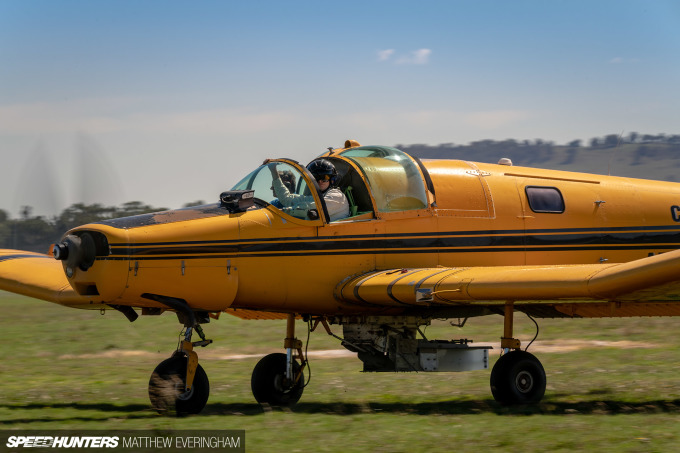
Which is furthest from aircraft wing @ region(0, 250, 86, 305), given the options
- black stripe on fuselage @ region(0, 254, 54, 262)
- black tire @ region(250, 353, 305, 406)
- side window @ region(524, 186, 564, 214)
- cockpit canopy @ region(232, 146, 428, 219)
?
side window @ region(524, 186, 564, 214)

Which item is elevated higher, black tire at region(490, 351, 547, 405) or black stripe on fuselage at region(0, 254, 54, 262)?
black stripe on fuselage at region(0, 254, 54, 262)

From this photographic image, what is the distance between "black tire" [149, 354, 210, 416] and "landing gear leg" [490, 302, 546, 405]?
151 inches

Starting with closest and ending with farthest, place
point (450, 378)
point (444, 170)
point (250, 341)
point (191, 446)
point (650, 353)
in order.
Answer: point (191, 446)
point (444, 170)
point (450, 378)
point (650, 353)
point (250, 341)

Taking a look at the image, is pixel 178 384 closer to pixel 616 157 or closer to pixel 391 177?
pixel 391 177

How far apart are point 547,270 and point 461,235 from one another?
199 cm

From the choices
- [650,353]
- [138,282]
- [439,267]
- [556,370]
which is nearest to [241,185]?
[138,282]

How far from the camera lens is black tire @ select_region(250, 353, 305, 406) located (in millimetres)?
12359

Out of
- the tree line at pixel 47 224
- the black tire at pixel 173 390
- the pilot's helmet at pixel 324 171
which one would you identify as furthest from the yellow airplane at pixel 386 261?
the tree line at pixel 47 224

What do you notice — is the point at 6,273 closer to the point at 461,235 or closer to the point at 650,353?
the point at 461,235

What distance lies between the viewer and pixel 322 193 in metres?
11.6

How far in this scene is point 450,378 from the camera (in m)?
15.0

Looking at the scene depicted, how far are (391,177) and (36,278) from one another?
5.36 meters

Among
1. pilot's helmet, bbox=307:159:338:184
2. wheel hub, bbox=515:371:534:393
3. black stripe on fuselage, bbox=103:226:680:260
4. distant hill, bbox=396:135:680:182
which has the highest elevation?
distant hill, bbox=396:135:680:182

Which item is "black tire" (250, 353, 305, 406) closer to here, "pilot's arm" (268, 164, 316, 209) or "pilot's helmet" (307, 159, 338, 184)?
"pilot's arm" (268, 164, 316, 209)
